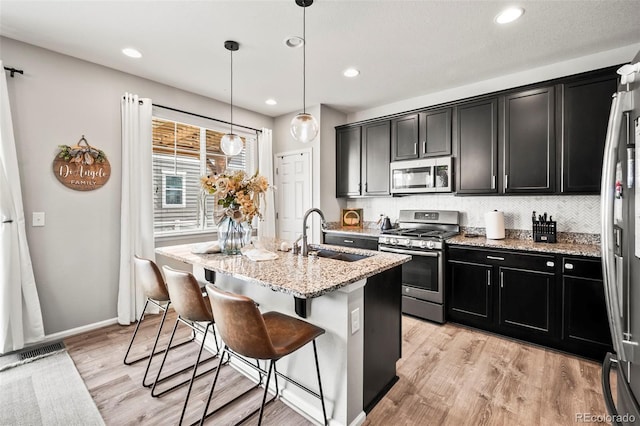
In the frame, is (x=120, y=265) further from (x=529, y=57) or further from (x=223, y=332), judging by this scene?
(x=529, y=57)

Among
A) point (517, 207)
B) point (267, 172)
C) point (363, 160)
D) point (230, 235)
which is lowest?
point (230, 235)

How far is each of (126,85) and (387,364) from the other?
3824mm

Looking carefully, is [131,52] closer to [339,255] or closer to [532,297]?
[339,255]

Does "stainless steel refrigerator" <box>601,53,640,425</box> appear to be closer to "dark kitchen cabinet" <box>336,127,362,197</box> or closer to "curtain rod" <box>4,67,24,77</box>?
"dark kitchen cabinet" <box>336,127,362,197</box>

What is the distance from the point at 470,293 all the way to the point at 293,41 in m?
3.01

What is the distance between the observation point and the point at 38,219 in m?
2.75

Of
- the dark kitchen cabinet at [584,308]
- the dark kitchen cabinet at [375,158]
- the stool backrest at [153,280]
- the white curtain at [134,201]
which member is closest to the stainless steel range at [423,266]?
the dark kitchen cabinet at [375,158]

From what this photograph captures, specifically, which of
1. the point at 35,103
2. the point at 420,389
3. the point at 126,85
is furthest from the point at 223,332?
the point at 126,85

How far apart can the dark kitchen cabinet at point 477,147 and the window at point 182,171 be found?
291cm

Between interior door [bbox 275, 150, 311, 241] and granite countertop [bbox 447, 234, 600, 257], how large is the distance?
224cm

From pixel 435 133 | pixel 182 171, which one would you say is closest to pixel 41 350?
pixel 182 171

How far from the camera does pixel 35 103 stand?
2.72m

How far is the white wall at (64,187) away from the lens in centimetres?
269

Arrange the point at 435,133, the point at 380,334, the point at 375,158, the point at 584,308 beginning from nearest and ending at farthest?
the point at 380,334 → the point at 584,308 → the point at 435,133 → the point at 375,158
